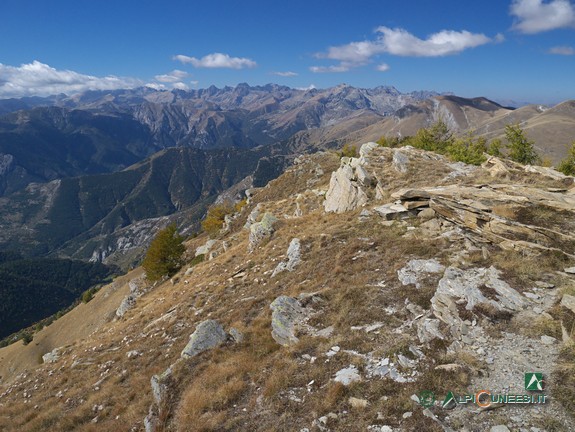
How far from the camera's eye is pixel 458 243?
20.7 meters

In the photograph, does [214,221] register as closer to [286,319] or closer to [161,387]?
[286,319]

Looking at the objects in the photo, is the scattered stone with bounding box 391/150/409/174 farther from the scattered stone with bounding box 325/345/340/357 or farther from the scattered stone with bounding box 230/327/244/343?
the scattered stone with bounding box 325/345/340/357

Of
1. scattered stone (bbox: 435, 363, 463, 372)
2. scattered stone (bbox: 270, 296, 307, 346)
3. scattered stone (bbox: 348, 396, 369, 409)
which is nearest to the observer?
scattered stone (bbox: 348, 396, 369, 409)

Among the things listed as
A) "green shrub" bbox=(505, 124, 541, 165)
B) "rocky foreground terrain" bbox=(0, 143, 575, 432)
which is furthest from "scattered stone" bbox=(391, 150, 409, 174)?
"green shrub" bbox=(505, 124, 541, 165)

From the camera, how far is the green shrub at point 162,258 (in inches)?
2264

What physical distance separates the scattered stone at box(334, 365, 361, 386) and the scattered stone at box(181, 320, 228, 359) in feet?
26.1

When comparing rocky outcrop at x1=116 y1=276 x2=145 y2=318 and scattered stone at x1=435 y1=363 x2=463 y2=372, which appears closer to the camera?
scattered stone at x1=435 y1=363 x2=463 y2=372

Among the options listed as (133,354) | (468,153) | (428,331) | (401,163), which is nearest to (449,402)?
(428,331)

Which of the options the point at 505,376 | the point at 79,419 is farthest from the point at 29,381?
the point at 505,376

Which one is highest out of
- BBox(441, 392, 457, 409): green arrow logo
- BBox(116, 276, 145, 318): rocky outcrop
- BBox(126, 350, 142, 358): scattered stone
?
BBox(441, 392, 457, 409): green arrow logo

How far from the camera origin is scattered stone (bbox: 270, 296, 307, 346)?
1673 centimetres

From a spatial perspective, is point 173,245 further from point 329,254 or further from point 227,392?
point 227,392

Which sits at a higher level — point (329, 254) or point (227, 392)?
point (329, 254)

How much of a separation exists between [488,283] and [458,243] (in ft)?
18.7
